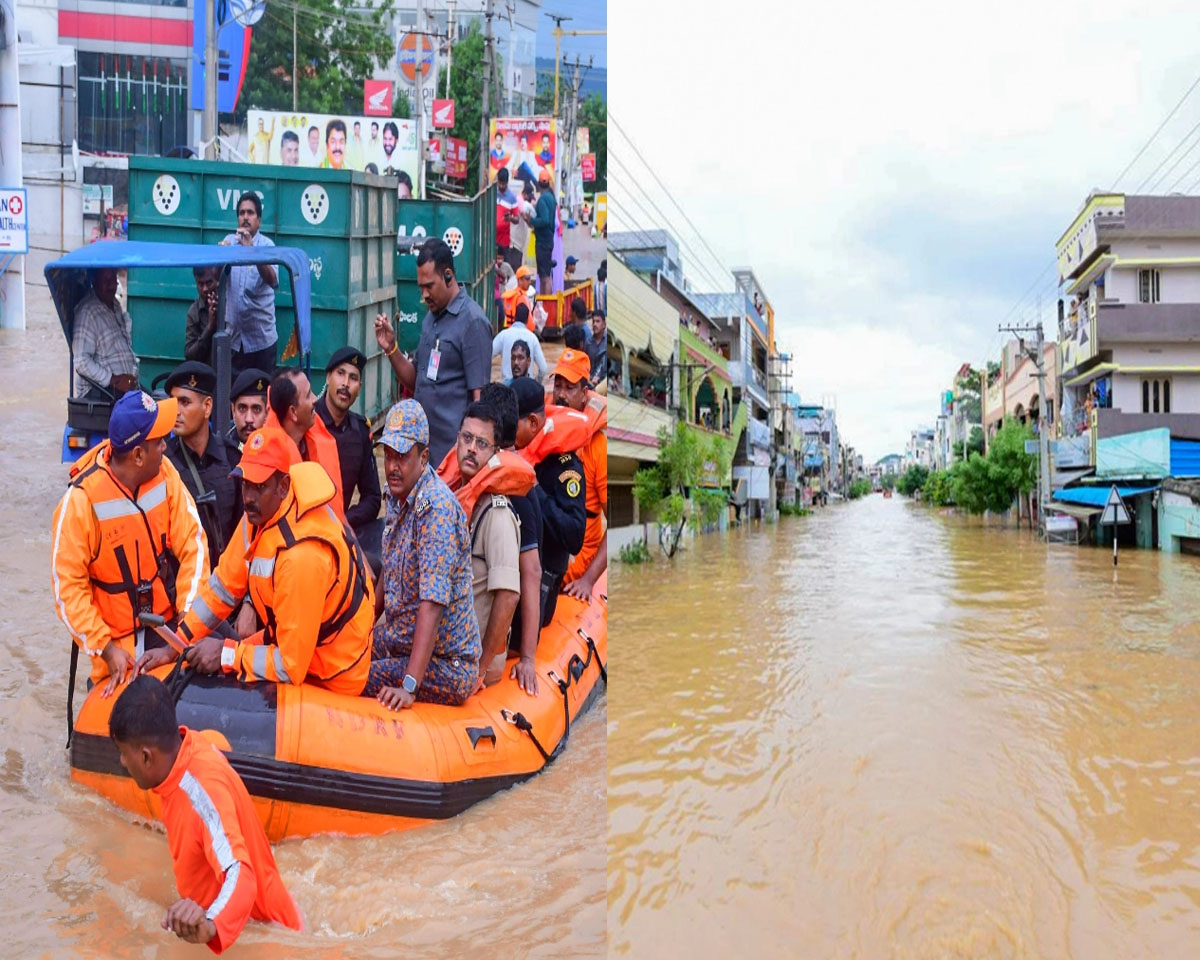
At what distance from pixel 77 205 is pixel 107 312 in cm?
30

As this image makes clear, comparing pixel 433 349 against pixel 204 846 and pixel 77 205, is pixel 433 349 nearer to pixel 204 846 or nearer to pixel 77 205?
pixel 77 205

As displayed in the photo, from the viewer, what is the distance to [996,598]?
16047mm

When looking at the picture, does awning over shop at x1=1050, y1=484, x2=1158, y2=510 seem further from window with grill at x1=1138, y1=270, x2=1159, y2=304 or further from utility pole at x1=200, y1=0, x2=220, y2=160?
utility pole at x1=200, y1=0, x2=220, y2=160

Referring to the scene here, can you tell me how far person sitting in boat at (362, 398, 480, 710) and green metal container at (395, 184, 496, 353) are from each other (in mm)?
324

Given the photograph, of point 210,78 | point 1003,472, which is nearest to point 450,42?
point 210,78

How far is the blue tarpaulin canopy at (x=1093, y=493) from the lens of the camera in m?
23.1

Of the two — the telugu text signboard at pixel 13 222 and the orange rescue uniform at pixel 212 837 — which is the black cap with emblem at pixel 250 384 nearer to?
the telugu text signboard at pixel 13 222

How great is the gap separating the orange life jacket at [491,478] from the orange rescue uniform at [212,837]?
1309mm

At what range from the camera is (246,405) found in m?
2.68

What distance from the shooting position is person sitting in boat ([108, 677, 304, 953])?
202 cm

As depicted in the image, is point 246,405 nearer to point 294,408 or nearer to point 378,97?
point 294,408

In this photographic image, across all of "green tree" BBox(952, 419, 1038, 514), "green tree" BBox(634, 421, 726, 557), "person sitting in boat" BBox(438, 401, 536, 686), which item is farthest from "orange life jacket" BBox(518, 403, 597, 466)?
"green tree" BBox(952, 419, 1038, 514)

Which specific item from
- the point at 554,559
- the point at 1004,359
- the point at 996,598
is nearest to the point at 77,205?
the point at 554,559

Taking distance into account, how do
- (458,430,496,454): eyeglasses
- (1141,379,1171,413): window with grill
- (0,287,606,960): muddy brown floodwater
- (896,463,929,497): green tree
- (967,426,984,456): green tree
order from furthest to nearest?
(896,463,929,497): green tree
(967,426,984,456): green tree
(1141,379,1171,413): window with grill
(458,430,496,454): eyeglasses
(0,287,606,960): muddy brown floodwater
